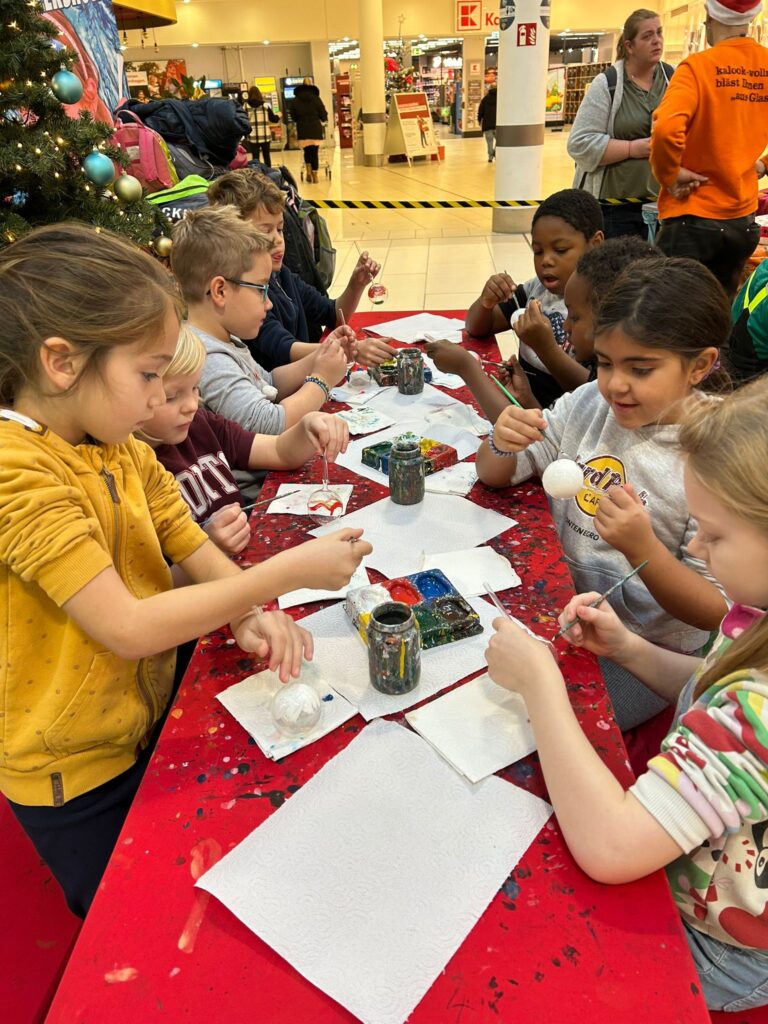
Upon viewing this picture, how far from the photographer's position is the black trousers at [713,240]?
3453 millimetres

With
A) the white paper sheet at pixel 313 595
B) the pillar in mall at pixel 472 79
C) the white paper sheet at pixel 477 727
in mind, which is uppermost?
the pillar in mall at pixel 472 79

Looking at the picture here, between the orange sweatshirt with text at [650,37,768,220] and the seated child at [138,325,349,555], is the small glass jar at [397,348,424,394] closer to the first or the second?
the seated child at [138,325,349,555]

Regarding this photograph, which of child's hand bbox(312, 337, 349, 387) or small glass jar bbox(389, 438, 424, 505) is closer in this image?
small glass jar bbox(389, 438, 424, 505)

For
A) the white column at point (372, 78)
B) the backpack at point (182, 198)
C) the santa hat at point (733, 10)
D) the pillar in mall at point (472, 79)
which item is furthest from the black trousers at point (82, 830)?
the pillar in mall at point (472, 79)

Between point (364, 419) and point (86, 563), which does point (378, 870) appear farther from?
point (364, 419)

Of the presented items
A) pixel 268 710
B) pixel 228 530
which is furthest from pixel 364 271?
pixel 268 710

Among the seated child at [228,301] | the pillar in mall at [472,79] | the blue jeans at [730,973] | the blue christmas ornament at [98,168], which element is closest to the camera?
the blue jeans at [730,973]

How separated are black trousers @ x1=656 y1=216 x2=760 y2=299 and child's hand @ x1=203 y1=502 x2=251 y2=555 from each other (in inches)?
119

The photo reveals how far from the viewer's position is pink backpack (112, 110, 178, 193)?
134 inches

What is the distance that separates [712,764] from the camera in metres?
0.78

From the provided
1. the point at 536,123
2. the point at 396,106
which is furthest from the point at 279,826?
the point at 396,106

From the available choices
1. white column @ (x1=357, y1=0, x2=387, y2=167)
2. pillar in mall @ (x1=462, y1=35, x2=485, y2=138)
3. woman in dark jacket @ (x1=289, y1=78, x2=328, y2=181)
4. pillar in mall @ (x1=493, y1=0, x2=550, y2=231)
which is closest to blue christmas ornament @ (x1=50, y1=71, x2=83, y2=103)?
pillar in mall @ (x1=493, y1=0, x2=550, y2=231)

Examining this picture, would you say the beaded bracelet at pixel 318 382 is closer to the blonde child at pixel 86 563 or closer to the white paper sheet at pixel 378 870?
the blonde child at pixel 86 563

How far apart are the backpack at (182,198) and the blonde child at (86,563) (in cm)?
229
